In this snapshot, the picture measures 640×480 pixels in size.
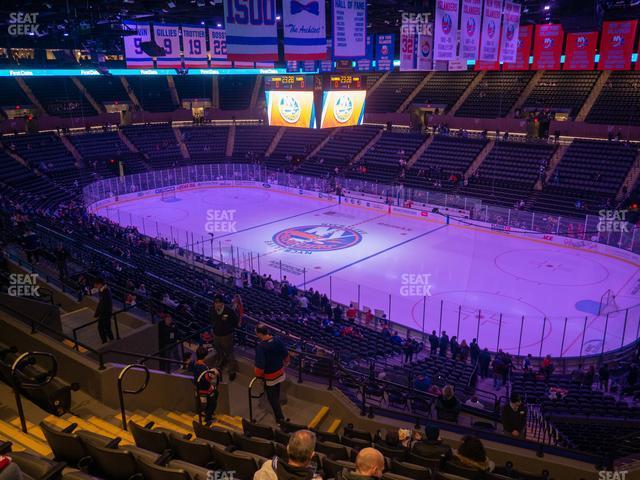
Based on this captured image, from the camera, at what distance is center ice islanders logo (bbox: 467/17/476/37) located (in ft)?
53.1

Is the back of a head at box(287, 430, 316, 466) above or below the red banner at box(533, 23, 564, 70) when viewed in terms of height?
below

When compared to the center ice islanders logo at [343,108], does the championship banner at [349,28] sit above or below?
above

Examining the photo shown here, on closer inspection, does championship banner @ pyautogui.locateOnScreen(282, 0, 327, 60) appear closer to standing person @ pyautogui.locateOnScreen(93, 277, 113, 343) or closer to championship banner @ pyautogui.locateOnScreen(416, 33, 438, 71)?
championship banner @ pyautogui.locateOnScreen(416, 33, 438, 71)

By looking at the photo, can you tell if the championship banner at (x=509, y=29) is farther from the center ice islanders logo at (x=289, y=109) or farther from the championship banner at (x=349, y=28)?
the center ice islanders logo at (x=289, y=109)

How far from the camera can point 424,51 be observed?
2081 centimetres

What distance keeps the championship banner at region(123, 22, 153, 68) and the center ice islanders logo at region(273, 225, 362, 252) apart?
1075cm

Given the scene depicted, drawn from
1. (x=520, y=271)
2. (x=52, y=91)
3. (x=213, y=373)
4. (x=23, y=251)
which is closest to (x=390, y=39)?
(x=520, y=271)

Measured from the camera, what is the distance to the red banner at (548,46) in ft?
105

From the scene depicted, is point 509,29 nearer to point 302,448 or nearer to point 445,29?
point 445,29

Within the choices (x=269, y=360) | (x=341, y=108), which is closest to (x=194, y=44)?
(x=341, y=108)

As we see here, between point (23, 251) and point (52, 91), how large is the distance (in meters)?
40.6

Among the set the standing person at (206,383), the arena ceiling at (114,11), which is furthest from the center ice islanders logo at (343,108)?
the standing person at (206,383)

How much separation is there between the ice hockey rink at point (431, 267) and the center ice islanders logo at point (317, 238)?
6cm

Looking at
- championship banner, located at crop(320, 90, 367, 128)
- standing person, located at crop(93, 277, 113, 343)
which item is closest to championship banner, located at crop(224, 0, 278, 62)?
standing person, located at crop(93, 277, 113, 343)
